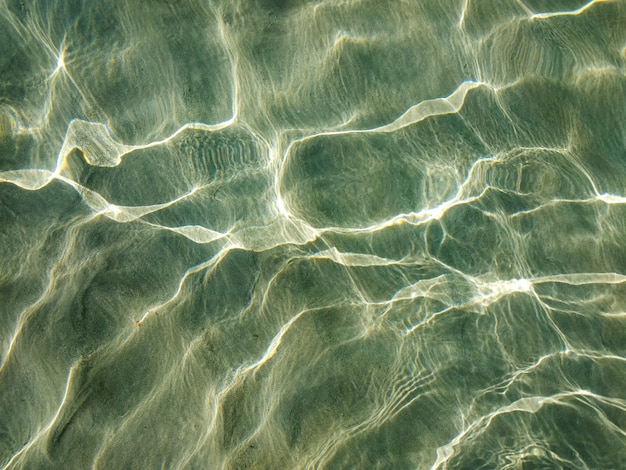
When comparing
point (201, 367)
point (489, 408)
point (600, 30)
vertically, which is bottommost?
point (489, 408)

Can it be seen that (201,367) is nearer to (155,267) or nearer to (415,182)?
(155,267)

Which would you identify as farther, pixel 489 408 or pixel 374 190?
pixel 374 190

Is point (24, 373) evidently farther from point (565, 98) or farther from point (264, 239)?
point (565, 98)

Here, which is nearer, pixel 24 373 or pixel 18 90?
pixel 24 373

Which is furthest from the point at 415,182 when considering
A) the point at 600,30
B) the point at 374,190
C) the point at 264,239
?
the point at 600,30

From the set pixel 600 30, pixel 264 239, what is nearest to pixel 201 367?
pixel 264 239

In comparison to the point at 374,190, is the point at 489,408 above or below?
below
